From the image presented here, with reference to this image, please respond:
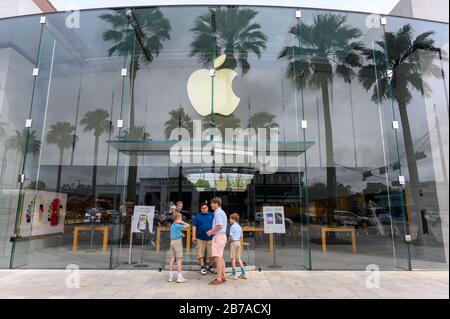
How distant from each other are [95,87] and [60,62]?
1.28 m

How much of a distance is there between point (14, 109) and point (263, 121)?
764 centimetres

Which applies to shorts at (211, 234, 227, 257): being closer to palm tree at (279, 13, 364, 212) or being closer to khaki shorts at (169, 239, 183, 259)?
khaki shorts at (169, 239, 183, 259)

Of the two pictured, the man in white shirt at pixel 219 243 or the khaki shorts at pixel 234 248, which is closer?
the man in white shirt at pixel 219 243

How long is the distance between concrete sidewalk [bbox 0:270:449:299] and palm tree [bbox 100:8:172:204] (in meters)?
3.17

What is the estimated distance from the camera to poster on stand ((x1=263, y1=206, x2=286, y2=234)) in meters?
8.37

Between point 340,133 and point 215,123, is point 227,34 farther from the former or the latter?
point 340,133

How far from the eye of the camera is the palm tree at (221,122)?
961 centimetres

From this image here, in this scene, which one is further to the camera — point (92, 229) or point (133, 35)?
point (92, 229)

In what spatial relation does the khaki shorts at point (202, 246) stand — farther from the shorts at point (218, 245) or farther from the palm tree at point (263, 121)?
the palm tree at point (263, 121)

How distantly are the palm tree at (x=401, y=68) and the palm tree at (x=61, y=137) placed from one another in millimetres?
9333

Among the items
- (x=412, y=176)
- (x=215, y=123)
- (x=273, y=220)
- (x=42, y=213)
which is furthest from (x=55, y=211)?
(x=412, y=176)

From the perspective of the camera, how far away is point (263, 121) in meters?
9.96

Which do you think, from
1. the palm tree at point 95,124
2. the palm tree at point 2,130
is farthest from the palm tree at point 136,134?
the palm tree at point 2,130

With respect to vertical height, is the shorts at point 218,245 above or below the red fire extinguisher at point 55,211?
below
